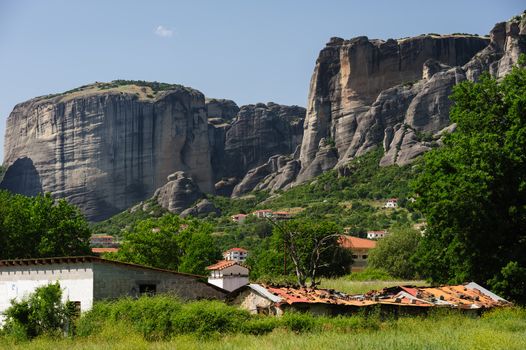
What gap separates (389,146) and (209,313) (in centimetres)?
13447

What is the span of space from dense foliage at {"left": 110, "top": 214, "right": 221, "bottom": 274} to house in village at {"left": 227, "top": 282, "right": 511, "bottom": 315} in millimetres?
25660

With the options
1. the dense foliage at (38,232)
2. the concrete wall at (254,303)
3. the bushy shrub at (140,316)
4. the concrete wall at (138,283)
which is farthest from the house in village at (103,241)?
the bushy shrub at (140,316)

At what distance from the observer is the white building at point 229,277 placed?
152ft

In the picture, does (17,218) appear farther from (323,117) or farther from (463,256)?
(323,117)

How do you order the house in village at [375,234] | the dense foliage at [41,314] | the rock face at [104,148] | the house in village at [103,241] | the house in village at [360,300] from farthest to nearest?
the rock face at [104,148]
the house in village at [103,241]
the house in village at [375,234]
the house in village at [360,300]
the dense foliage at [41,314]

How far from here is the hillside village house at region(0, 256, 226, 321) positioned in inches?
1061

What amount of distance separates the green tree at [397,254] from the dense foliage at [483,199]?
113ft

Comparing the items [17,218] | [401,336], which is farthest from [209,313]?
[17,218]

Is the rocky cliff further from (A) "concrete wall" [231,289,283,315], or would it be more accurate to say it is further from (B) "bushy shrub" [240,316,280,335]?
(B) "bushy shrub" [240,316,280,335]

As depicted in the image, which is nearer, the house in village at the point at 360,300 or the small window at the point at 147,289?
the house in village at the point at 360,300

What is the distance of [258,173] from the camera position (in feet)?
635

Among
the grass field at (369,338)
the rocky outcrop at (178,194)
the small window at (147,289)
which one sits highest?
the rocky outcrop at (178,194)

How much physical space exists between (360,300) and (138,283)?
824cm

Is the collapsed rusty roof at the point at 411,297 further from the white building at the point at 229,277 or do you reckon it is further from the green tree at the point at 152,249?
the green tree at the point at 152,249
